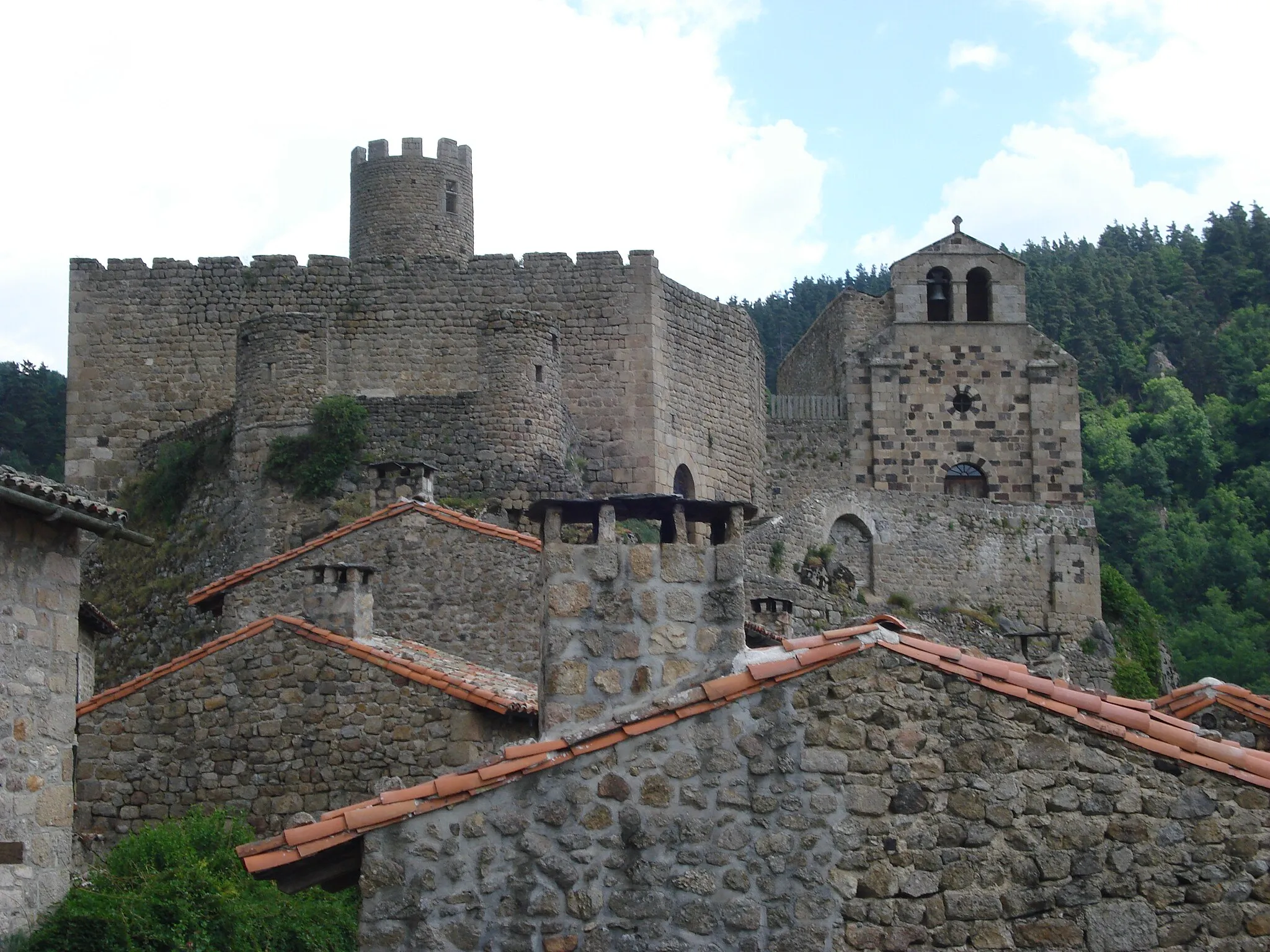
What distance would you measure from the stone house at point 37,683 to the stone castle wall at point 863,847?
3.68 m

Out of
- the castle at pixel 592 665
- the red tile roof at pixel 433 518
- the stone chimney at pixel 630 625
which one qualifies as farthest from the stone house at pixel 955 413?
the stone chimney at pixel 630 625

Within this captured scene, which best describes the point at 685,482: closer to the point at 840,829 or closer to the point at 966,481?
the point at 966,481

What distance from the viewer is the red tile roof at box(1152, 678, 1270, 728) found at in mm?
13516

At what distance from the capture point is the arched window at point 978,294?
46.2m

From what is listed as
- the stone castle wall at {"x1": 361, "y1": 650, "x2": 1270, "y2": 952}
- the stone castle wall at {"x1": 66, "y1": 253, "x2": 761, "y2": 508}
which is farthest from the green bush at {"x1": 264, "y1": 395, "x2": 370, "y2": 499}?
the stone castle wall at {"x1": 361, "y1": 650, "x2": 1270, "y2": 952}

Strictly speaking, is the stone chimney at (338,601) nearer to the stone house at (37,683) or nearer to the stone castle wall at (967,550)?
the stone house at (37,683)

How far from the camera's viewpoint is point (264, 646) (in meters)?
18.2

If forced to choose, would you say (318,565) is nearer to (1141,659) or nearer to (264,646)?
(264,646)

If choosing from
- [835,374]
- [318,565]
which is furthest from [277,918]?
[835,374]

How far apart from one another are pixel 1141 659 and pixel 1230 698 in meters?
Result: 26.8

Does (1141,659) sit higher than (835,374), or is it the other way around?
(835,374)

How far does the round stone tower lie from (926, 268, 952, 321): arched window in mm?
12042

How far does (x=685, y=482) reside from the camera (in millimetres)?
39000

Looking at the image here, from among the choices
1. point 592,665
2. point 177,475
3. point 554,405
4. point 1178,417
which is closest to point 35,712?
point 592,665
